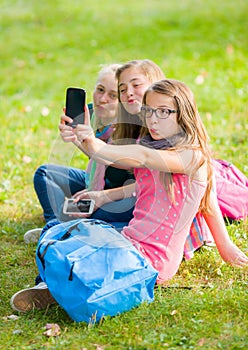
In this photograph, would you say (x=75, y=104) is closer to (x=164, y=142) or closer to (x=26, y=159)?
(x=164, y=142)

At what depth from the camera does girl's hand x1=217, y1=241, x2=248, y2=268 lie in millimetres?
3875

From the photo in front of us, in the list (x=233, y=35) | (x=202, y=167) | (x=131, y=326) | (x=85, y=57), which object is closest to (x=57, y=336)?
(x=131, y=326)

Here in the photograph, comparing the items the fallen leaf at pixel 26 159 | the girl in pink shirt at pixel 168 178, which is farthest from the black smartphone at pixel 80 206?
the fallen leaf at pixel 26 159

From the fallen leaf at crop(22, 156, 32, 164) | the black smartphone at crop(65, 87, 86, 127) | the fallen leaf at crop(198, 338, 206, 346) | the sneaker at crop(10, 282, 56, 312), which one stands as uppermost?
the black smartphone at crop(65, 87, 86, 127)

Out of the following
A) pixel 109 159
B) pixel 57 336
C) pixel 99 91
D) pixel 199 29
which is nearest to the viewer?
pixel 57 336

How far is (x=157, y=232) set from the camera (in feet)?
11.9

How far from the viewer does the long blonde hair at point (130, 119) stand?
4.05m

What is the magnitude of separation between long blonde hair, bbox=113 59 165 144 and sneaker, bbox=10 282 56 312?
1036 millimetres

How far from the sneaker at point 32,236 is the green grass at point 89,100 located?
0.05 metres

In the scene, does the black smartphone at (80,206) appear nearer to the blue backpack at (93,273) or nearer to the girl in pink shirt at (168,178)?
the girl in pink shirt at (168,178)

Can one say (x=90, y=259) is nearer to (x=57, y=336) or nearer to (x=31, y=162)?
(x=57, y=336)

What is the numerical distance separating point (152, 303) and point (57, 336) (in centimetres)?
52

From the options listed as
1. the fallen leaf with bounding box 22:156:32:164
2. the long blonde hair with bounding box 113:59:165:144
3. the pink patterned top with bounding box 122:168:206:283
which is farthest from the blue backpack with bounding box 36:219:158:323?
the fallen leaf with bounding box 22:156:32:164

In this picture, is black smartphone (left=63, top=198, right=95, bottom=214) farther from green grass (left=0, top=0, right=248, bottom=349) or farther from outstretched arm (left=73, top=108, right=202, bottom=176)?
outstretched arm (left=73, top=108, right=202, bottom=176)
